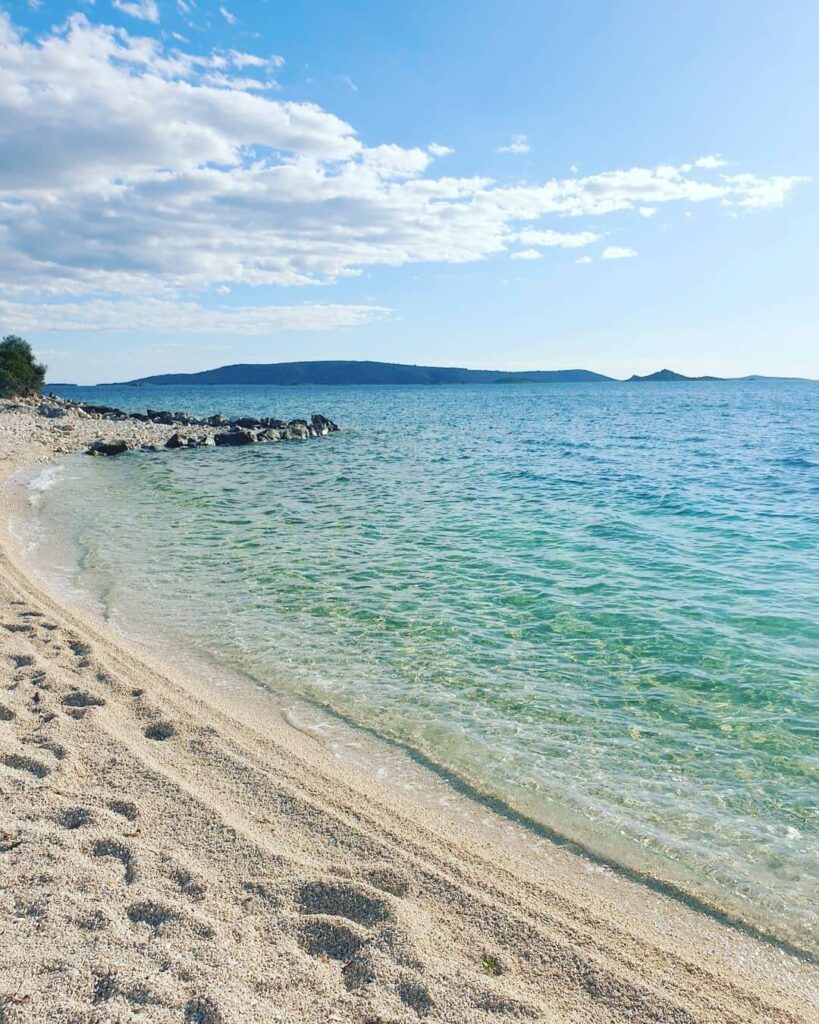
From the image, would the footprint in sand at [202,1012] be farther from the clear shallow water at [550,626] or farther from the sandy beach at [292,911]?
the clear shallow water at [550,626]

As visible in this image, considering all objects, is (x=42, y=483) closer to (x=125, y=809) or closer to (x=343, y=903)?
(x=125, y=809)

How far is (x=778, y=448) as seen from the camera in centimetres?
3903

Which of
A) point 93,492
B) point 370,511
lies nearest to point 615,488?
point 370,511

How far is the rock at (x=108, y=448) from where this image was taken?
35562 mm

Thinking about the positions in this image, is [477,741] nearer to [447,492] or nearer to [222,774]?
[222,774]

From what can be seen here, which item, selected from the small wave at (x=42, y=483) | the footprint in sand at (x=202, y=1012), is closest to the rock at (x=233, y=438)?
the small wave at (x=42, y=483)

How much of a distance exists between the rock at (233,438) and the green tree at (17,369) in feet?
103

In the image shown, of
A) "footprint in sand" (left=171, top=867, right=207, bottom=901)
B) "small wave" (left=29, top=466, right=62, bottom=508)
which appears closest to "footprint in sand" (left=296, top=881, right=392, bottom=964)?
"footprint in sand" (left=171, top=867, right=207, bottom=901)

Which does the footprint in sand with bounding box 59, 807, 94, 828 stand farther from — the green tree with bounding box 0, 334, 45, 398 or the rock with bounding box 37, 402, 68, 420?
the green tree with bounding box 0, 334, 45, 398

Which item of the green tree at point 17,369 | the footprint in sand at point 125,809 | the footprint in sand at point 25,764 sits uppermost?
the green tree at point 17,369

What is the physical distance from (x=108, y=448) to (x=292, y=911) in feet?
114

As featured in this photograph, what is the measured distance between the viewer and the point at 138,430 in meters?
46.9

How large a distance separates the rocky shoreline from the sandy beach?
32.6m

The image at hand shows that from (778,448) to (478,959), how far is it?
40.5 metres
